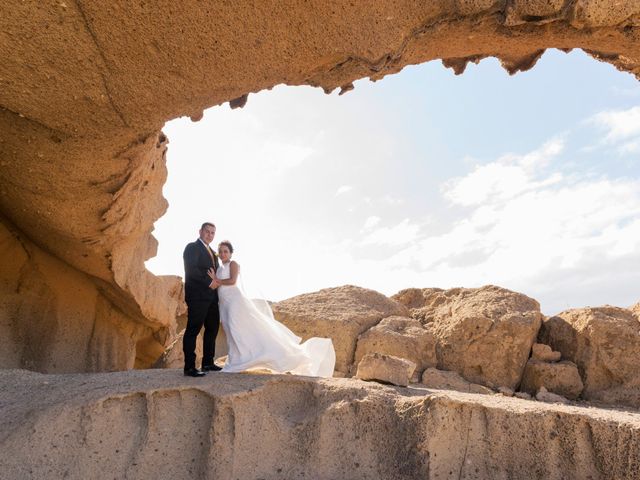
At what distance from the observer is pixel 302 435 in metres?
3.59

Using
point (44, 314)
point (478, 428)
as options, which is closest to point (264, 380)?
point (478, 428)

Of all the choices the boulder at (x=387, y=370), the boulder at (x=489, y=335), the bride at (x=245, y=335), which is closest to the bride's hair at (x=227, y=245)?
the bride at (x=245, y=335)

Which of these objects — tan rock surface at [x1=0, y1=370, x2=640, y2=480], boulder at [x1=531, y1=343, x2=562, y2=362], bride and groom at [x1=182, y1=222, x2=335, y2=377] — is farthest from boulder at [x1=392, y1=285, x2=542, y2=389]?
tan rock surface at [x1=0, y1=370, x2=640, y2=480]

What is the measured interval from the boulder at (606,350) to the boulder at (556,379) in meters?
0.13

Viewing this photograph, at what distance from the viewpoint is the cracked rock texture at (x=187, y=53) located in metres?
3.31

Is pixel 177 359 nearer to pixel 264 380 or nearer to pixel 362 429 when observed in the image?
pixel 264 380

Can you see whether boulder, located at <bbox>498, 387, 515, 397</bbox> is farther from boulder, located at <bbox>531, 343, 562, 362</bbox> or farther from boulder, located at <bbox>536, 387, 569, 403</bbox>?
boulder, located at <bbox>531, 343, 562, 362</bbox>

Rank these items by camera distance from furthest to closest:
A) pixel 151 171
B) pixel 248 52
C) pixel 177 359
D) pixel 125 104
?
pixel 177 359
pixel 151 171
pixel 125 104
pixel 248 52

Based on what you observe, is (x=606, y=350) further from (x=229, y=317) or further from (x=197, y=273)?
(x=197, y=273)

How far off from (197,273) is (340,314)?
10.7ft

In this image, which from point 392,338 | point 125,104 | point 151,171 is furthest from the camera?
point 392,338

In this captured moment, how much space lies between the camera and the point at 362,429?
3.54 metres

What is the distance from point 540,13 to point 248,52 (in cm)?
201

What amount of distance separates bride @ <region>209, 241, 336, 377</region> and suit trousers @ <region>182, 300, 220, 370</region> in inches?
3.7
